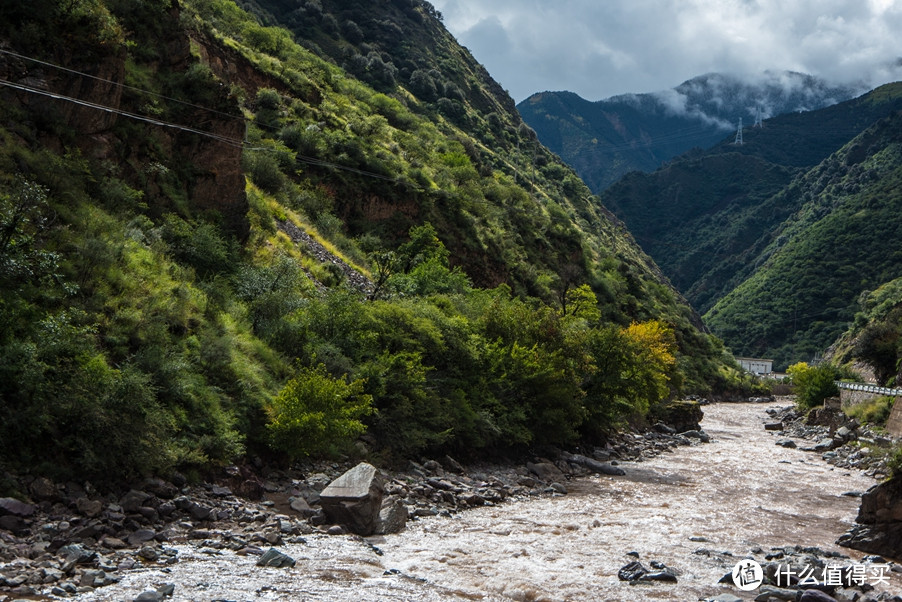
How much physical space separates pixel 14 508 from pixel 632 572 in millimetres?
11838

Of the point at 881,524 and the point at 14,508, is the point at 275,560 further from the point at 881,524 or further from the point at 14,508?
the point at 881,524

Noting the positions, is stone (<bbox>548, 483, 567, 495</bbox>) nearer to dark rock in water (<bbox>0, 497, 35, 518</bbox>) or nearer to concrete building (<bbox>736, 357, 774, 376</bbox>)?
dark rock in water (<bbox>0, 497, 35, 518</bbox>)

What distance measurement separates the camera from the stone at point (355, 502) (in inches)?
669

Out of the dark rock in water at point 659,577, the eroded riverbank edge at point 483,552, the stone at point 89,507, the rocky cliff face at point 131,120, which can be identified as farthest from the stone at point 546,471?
the stone at point 89,507

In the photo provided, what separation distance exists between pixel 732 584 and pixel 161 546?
37.0ft

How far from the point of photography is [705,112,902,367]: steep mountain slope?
13538cm

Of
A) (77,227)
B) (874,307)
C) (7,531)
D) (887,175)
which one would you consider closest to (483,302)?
(77,227)

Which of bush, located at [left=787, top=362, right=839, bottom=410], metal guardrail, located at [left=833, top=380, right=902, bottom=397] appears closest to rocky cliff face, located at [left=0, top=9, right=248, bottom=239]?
metal guardrail, located at [left=833, top=380, right=902, bottom=397]

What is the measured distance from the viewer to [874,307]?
10912 cm

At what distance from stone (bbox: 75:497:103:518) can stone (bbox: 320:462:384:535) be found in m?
4.98

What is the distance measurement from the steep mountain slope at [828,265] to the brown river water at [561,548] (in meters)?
119

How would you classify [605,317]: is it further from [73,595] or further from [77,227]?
[73,595]

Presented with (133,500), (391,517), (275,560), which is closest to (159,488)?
(133,500)

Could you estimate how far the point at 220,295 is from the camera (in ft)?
81.1
